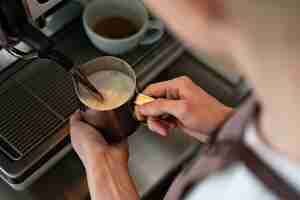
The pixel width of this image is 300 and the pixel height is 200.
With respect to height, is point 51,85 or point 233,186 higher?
point 233,186

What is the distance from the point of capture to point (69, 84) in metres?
0.80

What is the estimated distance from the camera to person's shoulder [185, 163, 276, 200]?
1.47 feet

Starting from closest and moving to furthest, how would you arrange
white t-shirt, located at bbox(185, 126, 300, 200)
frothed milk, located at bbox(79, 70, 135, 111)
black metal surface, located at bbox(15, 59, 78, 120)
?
white t-shirt, located at bbox(185, 126, 300, 200) → frothed milk, located at bbox(79, 70, 135, 111) → black metal surface, located at bbox(15, 59, 78, 120)

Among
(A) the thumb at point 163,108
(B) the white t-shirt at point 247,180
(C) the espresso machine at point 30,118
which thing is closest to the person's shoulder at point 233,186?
(B) the white t-shirt at point 247,180

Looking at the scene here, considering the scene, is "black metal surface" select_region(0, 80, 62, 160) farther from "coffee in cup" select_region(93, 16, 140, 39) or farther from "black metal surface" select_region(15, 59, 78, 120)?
"coffee in cup" select_region(93, 16, 140, 39)

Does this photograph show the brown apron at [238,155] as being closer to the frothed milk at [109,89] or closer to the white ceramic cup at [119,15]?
the frothed milk at [109,89]

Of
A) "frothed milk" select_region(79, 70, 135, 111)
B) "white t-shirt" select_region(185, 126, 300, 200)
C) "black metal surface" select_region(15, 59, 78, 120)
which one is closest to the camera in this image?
"white t-shirt" select_region(185, 126, 300, 200)

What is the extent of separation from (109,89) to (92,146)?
0.08m

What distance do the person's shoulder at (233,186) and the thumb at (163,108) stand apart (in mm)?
182

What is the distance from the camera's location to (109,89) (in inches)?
26.3

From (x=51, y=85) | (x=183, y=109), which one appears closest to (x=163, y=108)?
(x=183, y=109)

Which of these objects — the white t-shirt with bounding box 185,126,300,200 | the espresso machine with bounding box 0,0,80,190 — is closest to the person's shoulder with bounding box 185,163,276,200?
the white t-shirt with bounding box 185,126,300,200

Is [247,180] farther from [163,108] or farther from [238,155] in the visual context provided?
[163,108]

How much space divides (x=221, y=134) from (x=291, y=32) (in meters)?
0.16
